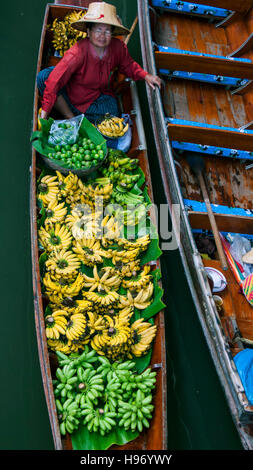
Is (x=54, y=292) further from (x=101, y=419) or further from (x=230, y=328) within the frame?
(x=230, y=328)

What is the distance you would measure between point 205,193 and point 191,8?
2.97 meters

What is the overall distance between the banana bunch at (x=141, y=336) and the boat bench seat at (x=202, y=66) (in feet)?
10.3

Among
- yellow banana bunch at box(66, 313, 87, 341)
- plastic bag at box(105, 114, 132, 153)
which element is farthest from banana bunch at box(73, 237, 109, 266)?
plastic bag at box(105, 114, 132, 153)

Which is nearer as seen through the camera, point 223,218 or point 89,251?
point 89,251

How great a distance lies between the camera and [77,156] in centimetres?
376

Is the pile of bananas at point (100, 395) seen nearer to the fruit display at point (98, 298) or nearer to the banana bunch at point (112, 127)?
the fruit display at point (98, 298)

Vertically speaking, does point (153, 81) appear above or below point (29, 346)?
above

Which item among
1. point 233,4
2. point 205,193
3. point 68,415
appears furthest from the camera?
point 233,4

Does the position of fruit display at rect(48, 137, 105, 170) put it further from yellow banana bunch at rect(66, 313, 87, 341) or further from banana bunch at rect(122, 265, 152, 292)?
yellow banana bunch at rect(66, 313, 87, 341)

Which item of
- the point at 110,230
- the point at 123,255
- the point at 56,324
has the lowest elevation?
the point at 56,324

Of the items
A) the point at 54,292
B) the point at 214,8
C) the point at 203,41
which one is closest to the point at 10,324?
the point at 54,292

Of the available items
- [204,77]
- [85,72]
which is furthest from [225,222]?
[85,72]

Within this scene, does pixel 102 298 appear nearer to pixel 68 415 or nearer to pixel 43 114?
pixel 68 415

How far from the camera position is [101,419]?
280 centimetres
